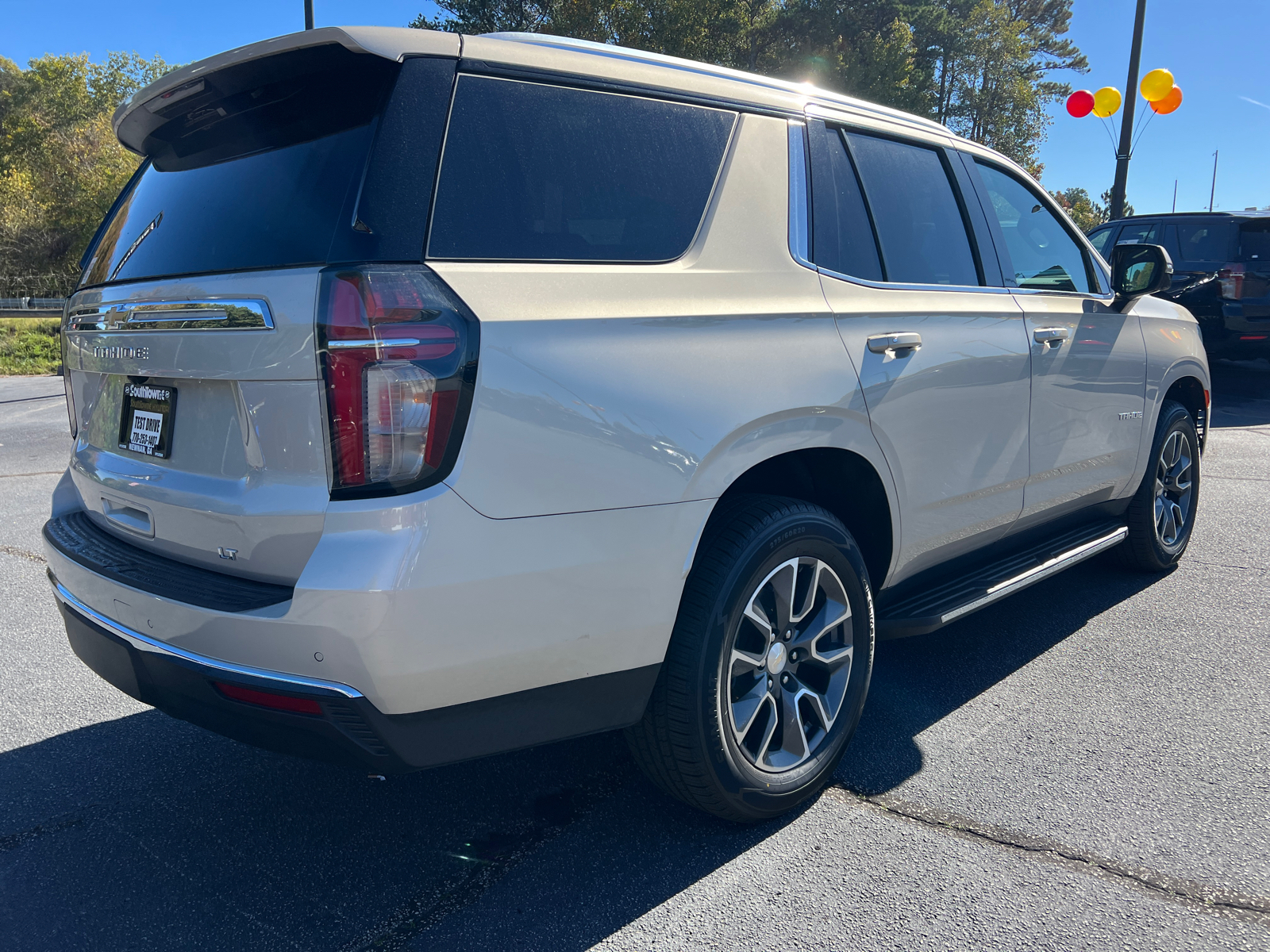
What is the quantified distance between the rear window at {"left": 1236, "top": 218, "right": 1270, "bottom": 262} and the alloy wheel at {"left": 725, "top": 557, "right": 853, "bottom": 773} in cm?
1065

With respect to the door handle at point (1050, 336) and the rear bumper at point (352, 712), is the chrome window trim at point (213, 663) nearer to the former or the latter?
the rear bumper at point (352, 712)

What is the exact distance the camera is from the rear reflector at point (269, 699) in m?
1.91

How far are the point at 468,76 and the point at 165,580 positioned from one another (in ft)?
4.27

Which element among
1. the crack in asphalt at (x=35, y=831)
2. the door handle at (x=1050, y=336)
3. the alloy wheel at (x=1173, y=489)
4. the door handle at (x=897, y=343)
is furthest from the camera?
the alloy wheel at (x=1173, y=489)

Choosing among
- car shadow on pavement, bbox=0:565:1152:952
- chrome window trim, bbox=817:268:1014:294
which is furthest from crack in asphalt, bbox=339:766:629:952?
chrome window trim, bbox=817:268:1014:294

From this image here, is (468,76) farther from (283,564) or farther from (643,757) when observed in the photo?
(643,757)

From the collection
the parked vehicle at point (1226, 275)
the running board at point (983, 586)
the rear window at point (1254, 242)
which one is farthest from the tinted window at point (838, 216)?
the rear window at point (1254, 242)

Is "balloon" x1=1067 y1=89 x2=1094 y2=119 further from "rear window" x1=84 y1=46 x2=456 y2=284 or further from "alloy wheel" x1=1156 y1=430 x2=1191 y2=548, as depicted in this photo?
"rear window" x1=84 y1=46 x2=456 y2=284

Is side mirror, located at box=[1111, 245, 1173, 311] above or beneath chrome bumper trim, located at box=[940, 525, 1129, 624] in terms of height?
above

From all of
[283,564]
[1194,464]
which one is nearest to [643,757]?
[283,564]

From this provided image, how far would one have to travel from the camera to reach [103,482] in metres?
2.47

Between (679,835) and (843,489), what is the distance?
1115 millimetres

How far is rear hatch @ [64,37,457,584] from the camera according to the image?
192cm

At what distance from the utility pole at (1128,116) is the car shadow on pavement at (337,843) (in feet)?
53.2
